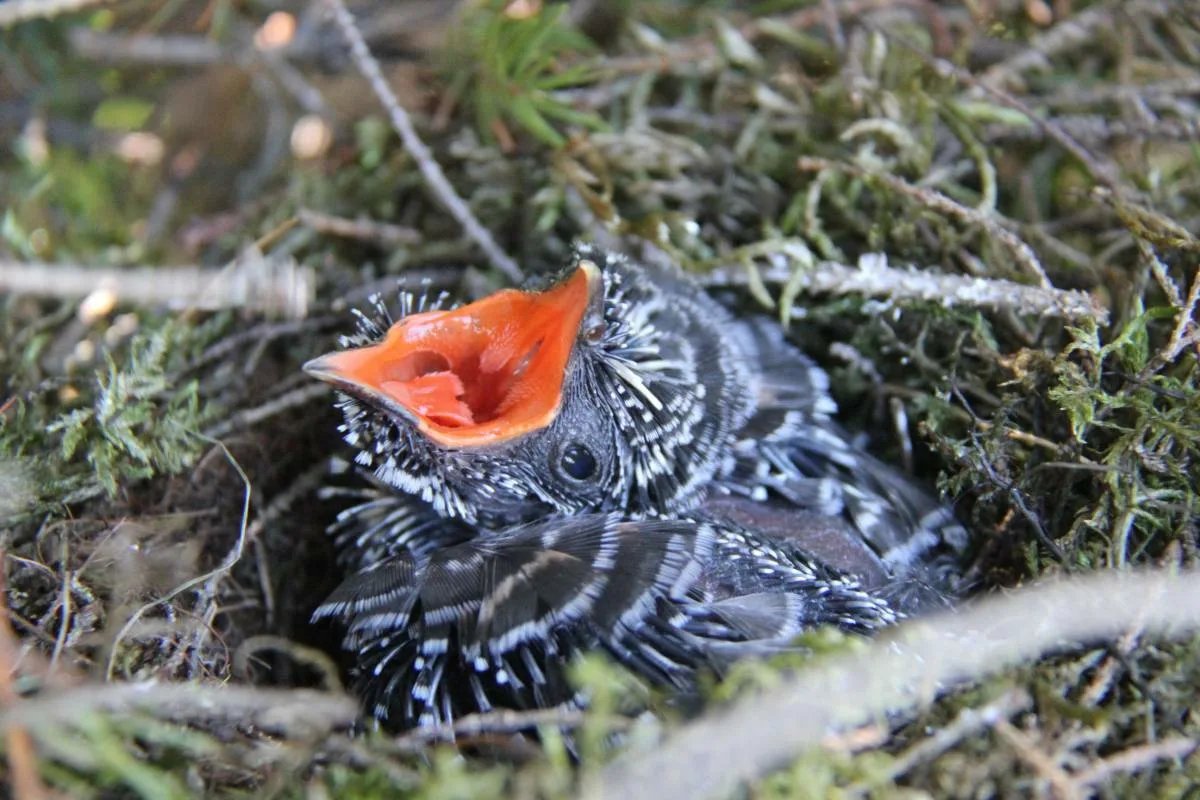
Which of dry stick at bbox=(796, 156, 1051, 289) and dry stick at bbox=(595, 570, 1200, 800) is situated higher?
dry stick at bbox=(796, 156, 1051, 289)

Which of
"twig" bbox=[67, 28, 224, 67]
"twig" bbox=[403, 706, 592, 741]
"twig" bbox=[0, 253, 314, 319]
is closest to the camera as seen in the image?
"twig" bbox=[403, 706, 592, 741]

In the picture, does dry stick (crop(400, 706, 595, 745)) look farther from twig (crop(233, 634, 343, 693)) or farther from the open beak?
the open beak

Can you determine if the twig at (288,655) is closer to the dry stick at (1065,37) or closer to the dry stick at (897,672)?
the dry stick at (897,672)

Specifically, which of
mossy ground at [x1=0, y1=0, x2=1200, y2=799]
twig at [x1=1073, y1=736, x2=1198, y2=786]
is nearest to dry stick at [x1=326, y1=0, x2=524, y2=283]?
mossy ground at [x1=0, y1=0, x2=1200, y2=799]

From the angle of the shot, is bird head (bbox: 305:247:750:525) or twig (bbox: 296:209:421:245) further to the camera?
twig (bbox: 296:209:421:245)

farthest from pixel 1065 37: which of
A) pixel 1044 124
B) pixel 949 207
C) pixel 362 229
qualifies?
pixel 362 229

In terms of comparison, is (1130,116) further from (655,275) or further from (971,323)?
(655,275)

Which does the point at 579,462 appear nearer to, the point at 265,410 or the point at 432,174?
the point at 265,410
